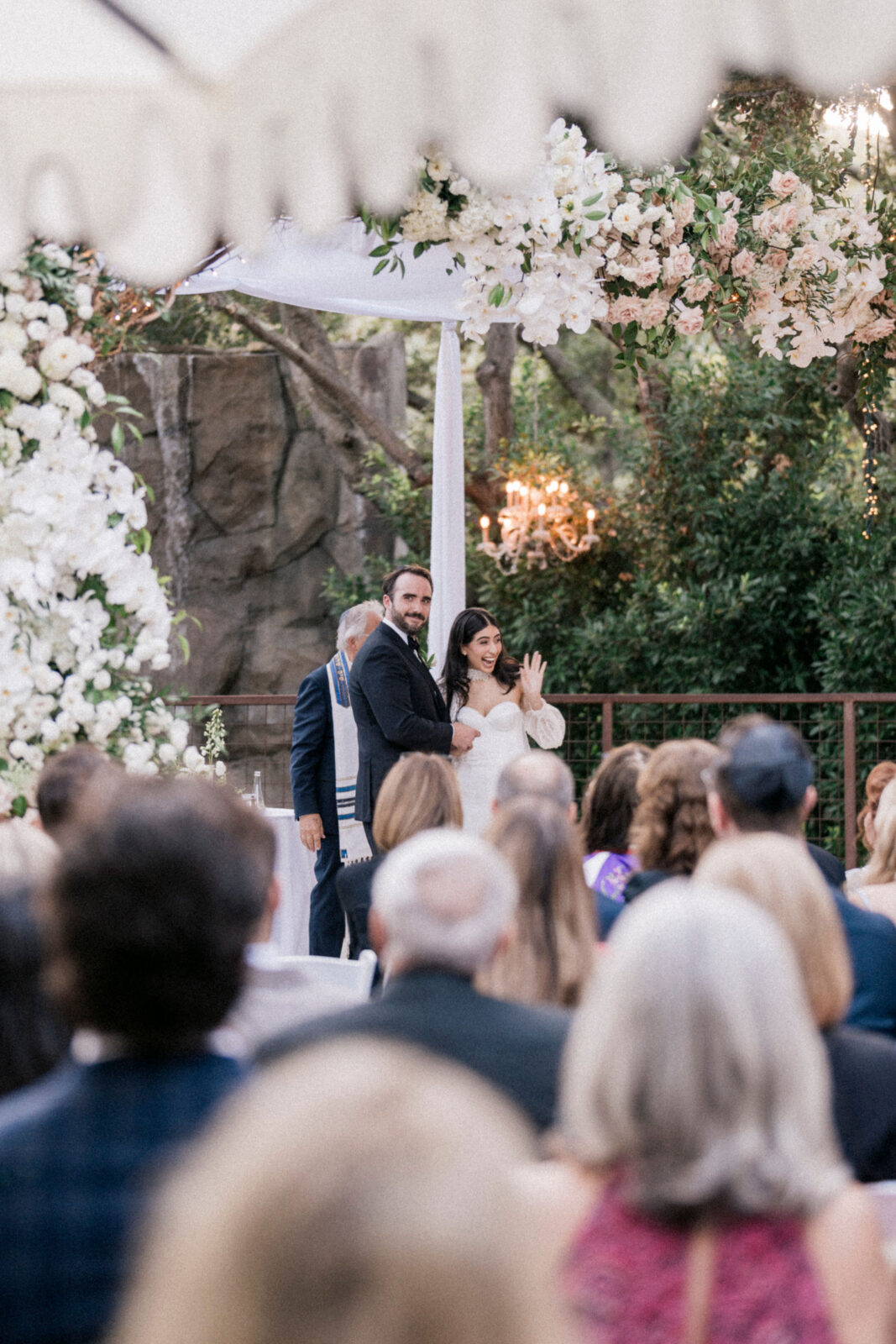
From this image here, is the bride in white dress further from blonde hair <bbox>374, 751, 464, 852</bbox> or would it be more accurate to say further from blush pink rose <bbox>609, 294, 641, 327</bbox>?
blonde hair <bbox>374, 751, 464, 852</bbox>

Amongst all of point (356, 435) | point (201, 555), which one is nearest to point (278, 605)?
point (201, 555)

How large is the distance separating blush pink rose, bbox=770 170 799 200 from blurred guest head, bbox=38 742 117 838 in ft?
8.65

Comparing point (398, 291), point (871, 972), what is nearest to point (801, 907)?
point (871, 972)

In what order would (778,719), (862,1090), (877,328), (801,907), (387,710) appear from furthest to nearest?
(778,719)
(387,710)
(877,328)
(862,1090)
(801,907)

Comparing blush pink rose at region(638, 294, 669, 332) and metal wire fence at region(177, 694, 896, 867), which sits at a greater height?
blush pink rose at region(638, 294, 669, 332)

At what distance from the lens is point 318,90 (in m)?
2.79

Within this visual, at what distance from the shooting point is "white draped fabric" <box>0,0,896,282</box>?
2.40 meters

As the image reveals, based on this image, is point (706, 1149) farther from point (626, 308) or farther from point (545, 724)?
point (545, 724)

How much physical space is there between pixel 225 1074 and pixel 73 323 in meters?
2.51

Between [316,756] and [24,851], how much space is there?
131 inches

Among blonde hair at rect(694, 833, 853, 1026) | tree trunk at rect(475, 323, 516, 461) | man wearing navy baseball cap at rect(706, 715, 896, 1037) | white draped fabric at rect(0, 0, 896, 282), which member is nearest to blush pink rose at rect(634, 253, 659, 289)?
white draped fabric at rect(0, 0, 896, 282)

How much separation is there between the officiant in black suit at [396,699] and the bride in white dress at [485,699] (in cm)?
17

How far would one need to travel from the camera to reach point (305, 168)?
2.90 m

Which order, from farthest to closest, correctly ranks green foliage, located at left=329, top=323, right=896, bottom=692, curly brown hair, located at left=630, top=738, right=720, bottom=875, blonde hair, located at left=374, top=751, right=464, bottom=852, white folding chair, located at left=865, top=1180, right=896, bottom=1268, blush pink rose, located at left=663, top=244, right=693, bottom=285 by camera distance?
green foliage, located at left=329, top=323, right=896, bottom=692
blush pink rose, located at left=663, top=244, right=693, bottom=285
blonde hair, located at left=374, top=751, right=464, bottom=852
curly brown hair, located at left=630, top=738, right=720, bottom=875
white folding chair, located at left=865, top=1180, right=896, bottom=1268
